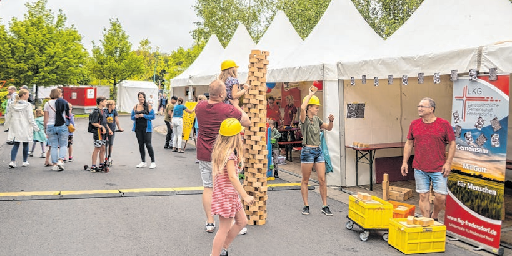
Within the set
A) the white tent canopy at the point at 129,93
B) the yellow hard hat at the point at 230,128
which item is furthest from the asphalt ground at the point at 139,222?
the white tent canopy at the point at 129,93

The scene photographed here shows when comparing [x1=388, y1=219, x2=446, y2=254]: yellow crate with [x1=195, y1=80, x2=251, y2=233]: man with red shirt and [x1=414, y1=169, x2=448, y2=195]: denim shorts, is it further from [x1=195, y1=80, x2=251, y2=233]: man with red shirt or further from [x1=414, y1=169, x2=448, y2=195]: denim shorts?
[x1=195, y1=80, x2=251, y2=233]: man with red shirt

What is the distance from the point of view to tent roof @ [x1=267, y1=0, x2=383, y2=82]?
33.0 ft

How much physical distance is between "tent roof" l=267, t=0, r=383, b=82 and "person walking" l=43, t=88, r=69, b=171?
16.9 ft

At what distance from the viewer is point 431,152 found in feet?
19.6

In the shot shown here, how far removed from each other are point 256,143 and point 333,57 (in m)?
4.33

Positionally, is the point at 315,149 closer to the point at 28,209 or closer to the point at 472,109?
the point at 472,109

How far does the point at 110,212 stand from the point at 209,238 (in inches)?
79.7

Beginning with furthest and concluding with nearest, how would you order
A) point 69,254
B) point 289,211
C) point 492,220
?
1. point 289,211
2. point 492,220
3. point 69,254

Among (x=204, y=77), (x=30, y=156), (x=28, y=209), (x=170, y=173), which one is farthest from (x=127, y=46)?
(x=28, y=209)

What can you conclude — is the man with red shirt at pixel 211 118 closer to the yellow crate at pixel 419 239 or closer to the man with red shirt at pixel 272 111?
the yellow crate at pixel 419 239

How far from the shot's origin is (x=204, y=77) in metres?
18.4

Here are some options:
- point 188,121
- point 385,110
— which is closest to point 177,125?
point 188,121

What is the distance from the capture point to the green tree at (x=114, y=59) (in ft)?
142

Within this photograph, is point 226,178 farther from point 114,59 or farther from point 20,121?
point 114,59
